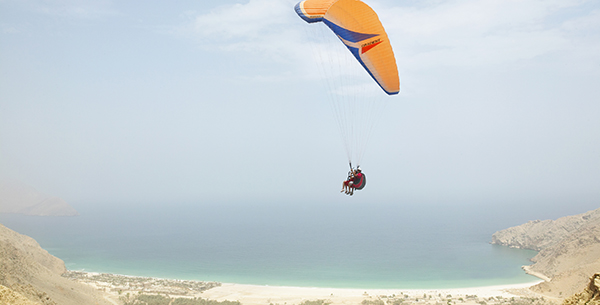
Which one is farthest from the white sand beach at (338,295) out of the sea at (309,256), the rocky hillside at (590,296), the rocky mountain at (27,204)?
the rocky mountain at (27,204)

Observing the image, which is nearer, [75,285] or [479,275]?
[75,285]

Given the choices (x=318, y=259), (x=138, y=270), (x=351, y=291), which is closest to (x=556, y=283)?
(x=351, y=291)

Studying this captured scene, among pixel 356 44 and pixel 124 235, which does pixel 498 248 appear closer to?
pixel 356 44

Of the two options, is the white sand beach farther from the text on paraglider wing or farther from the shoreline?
the text on paraglider wing

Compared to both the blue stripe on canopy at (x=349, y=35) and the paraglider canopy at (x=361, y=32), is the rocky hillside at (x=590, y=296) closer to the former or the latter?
the paraglider canopy at (x=361, y=32)

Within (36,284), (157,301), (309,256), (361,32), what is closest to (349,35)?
(361,32)

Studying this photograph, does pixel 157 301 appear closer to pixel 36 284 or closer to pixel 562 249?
pixel 36 284
